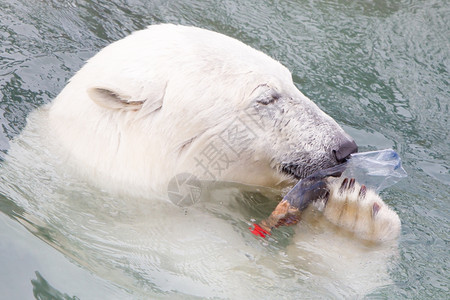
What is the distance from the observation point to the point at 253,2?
21.9 feet

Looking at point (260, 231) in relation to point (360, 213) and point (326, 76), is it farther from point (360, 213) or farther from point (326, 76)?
point (326, 76)

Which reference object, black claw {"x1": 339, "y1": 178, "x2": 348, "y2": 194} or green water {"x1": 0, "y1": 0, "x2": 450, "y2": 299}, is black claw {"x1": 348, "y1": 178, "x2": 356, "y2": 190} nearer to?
black claw {"x1": 339, "y1": 178, "x2": 348, "y2": 194}

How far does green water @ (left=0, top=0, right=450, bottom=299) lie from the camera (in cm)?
318

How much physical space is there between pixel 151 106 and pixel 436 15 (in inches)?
161

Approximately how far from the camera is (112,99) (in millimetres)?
3629

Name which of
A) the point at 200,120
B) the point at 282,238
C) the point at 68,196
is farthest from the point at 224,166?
the point at 68,196

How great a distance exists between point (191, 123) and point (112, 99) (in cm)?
46

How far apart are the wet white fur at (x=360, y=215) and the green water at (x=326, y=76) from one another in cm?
16

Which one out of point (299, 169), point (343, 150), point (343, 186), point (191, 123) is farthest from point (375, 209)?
point (191, 123)

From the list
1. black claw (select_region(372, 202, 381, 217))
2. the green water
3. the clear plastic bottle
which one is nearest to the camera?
the green water

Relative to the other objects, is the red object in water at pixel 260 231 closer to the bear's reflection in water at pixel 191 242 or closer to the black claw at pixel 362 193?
the bear's reflection in water at pixel 191 242

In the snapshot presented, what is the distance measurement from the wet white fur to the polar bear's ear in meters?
1.18

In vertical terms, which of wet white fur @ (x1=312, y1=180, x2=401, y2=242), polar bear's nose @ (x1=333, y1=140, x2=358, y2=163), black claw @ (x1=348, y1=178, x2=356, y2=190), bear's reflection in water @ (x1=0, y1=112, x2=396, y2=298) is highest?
polar bear's nose @ (x1=333, y1=140, x2=358, y2=163)

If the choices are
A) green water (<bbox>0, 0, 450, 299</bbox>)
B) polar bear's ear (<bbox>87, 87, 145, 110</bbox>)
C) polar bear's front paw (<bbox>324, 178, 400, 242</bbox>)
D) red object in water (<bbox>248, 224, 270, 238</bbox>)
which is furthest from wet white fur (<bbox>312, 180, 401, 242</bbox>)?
polar bear's ear (<bbox>87, 87, 145, 110</bbox>)
